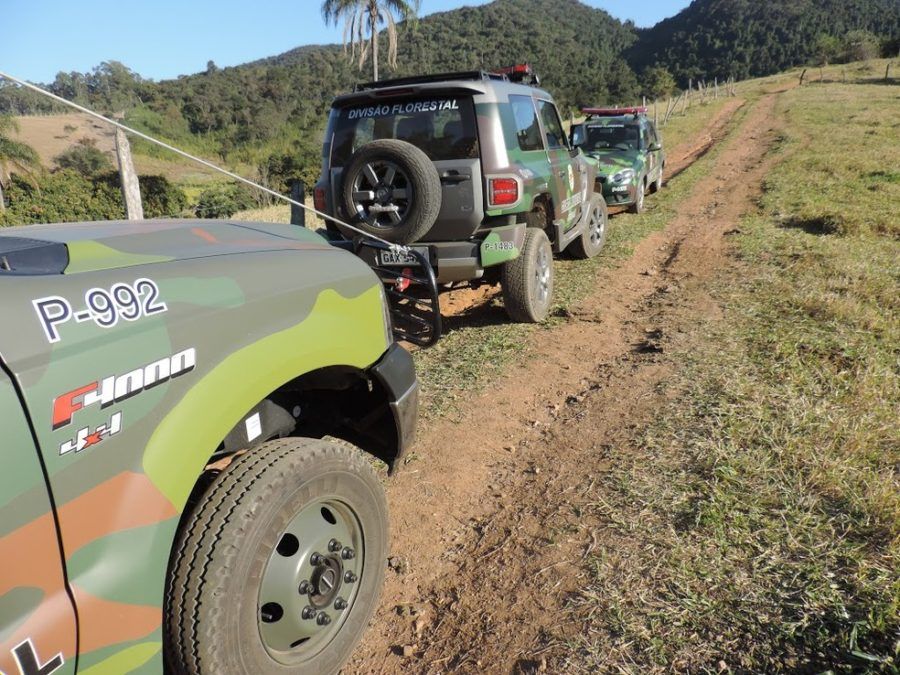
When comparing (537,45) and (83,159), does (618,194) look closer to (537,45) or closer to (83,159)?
(83,159)

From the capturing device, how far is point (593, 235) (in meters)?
7.95

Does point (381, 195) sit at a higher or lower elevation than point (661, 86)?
lower

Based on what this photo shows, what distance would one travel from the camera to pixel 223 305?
1.57m

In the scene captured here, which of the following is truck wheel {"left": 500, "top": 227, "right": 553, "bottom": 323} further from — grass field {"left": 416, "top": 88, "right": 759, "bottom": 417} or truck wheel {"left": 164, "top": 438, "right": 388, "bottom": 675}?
truck wheel {"left": 164, "top": 438, "right": 388, "bottom": 675}

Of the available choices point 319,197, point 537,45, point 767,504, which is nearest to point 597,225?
point 319,197

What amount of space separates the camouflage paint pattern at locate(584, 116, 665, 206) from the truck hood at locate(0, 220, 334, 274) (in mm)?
7778

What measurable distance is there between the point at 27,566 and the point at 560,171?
5.67 m

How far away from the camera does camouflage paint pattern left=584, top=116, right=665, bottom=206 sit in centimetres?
977

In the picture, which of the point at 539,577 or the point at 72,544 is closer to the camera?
the point at 72,544

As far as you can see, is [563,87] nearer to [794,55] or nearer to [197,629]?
[794,55]

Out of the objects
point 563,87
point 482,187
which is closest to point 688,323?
point 482,187

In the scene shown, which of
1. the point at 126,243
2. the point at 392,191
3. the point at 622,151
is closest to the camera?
the point at 126,243

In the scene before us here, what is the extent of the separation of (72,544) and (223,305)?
2.11ft

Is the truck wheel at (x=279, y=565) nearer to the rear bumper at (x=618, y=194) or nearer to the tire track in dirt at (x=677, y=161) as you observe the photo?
the tire track in dirt at (x=677, y=161)
